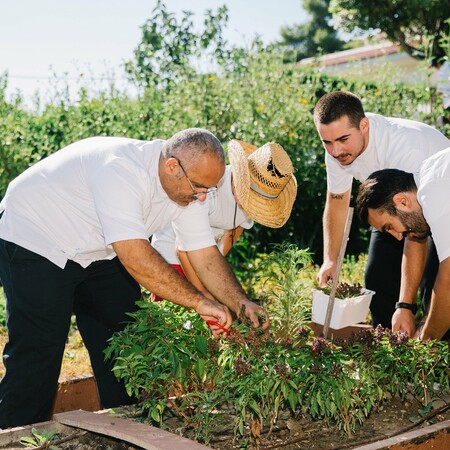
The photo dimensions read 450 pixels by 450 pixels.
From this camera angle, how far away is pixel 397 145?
12.0 feet

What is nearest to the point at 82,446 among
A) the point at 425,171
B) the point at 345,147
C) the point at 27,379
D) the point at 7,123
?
the point at 27,379

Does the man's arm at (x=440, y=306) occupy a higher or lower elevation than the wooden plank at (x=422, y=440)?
higher

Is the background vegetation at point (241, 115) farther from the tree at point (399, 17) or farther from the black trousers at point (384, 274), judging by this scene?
the tree at point (399, 17)

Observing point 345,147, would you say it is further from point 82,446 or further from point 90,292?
point 82,446

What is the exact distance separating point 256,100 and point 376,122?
3339 millimetres

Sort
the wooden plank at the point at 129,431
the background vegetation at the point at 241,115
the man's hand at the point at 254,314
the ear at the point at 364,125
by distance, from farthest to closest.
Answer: the background vegetation at the point at 241,115 < the ear at the point at 364,125 < the man's hand at the point at 254,314 < the wooden plank at the point at 129,431

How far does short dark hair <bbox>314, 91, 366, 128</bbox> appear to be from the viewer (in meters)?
3.63

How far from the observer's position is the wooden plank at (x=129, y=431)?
93.6 inches

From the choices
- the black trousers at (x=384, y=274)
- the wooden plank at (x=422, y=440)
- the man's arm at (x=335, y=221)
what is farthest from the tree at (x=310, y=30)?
the wooden plank at (x=422, y=440)

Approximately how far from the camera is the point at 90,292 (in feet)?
11.2

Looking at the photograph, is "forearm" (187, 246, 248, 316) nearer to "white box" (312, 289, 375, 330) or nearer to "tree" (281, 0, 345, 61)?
"white box" (312, 289, 375, 330)

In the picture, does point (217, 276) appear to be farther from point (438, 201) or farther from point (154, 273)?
point (438, 201)

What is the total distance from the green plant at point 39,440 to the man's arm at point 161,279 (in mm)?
672

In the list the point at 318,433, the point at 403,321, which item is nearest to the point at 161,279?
the point at 318,433
